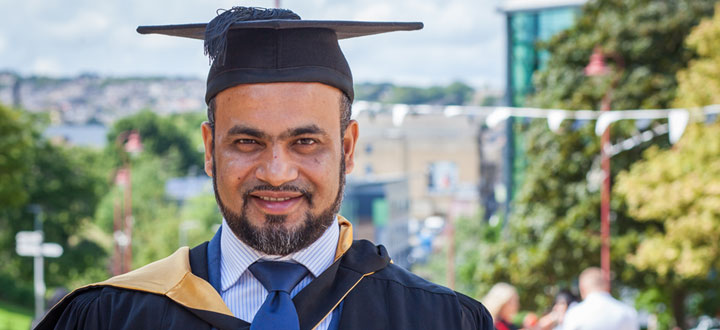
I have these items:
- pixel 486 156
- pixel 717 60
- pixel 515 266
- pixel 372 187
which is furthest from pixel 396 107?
pixel 486 156

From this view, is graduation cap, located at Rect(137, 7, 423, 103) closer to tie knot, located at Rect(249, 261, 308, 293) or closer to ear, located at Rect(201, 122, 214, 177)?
ear, located at Rect(201, 122, 214, 177)

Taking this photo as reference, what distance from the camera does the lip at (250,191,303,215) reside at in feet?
6.66

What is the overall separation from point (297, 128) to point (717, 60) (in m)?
13.4

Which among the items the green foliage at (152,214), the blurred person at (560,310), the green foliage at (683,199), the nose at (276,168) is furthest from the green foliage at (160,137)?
the nose at (276,168)

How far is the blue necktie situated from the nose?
211 millimetres

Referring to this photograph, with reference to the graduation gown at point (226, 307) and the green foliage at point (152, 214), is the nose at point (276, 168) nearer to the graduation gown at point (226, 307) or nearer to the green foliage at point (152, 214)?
the graduation gown at point (226, 307)

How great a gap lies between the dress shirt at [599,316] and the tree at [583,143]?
11735 millimetres

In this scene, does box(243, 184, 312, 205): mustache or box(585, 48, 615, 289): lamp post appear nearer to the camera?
box(243, 184, 312, 205): mustache

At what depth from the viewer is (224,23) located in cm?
206

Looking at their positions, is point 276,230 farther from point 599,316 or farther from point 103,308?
point 599,316

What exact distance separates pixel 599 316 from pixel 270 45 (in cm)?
455

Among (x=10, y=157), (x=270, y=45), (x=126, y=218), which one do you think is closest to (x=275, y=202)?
(x=270, y=45)

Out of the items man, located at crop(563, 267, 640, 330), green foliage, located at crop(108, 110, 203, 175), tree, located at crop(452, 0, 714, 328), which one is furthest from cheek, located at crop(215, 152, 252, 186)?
green foliage, located at crop(108, 110, 203, 175)

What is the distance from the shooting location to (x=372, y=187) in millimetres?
74688
